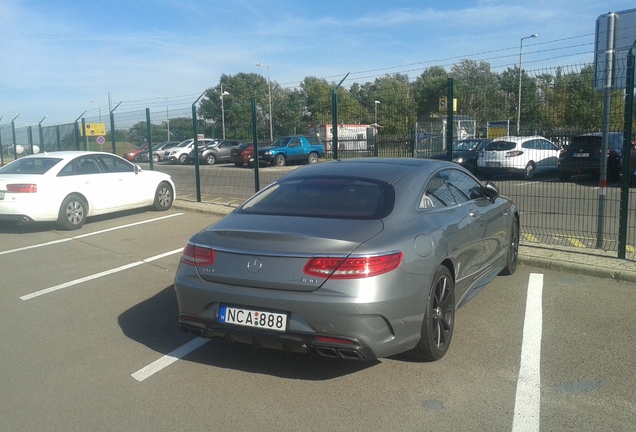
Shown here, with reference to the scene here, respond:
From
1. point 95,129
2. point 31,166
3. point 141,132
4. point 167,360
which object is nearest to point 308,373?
point 167,360

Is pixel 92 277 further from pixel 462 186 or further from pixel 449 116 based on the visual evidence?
pixel 449 116

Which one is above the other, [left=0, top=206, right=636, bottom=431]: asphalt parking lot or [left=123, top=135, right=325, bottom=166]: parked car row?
[left=123, top=135, right=325, bottom=166]: parked car row

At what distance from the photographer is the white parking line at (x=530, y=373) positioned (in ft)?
11.3

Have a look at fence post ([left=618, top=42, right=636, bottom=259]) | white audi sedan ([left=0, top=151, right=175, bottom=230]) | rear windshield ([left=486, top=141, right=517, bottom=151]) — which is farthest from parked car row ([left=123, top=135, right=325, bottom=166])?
fence post ([left=618, top=42, right=636, bottom=259])

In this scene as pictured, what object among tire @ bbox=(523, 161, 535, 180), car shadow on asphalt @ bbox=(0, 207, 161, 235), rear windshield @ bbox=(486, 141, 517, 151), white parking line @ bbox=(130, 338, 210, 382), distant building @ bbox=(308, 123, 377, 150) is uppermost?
distant building @ bbox=(308, 123, 377, 150)

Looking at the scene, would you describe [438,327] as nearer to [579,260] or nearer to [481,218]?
[481,218]

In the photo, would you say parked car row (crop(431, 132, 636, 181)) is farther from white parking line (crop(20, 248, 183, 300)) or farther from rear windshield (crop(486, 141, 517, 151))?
white parking line (crop(20, 248, 183, 300))

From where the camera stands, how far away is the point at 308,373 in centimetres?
421

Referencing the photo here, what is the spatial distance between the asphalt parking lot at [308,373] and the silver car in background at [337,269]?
0.34m

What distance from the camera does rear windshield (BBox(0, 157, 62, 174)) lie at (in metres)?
10.6

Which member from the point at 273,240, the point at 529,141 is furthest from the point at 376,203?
the point at 529,141

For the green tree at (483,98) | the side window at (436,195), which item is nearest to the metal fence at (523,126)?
the green tree at (483,98)

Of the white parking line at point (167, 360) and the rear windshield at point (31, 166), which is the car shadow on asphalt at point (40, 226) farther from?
the white parking line at point (167, 360)

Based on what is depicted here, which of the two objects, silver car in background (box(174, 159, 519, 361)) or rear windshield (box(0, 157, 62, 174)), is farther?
rear windshield (box(0, 157, 62, 174))
